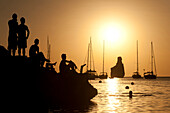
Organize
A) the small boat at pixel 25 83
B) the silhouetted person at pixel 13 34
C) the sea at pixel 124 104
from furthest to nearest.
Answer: the sea at pixel 124 104, the silhouetted person at pixel 13 34, the small boat at pixel 25 83

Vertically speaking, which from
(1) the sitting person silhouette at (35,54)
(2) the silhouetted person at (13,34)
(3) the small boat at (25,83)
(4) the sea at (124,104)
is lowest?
(4) the sea at (124,104)

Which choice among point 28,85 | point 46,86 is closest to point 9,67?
point 28,85

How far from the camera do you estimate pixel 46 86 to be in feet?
91.3

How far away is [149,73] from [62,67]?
148m

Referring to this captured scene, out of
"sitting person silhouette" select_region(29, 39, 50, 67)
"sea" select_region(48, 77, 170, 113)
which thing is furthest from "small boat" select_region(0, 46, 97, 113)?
"sea" select_region(48, 77, 170, 113)

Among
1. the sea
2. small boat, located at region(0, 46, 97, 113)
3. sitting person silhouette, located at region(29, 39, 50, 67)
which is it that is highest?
sitting person silhouette, located at region(29, 39, 50, 67)

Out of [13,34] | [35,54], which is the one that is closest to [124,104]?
[35,54]

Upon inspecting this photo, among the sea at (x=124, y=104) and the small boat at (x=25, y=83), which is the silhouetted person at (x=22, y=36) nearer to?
the small boat at (x=25, y=83)

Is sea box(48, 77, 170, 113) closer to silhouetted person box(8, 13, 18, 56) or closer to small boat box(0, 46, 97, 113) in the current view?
small boat box(0, 46, 97, 113)

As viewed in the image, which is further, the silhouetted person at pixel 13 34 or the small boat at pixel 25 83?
the silhouetted person at pixel 13 34

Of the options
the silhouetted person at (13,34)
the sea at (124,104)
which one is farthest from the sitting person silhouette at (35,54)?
the sea at (124,104)

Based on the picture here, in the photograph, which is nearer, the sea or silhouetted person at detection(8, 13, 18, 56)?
silhouetted person at detection(8, 13, 18, 56)

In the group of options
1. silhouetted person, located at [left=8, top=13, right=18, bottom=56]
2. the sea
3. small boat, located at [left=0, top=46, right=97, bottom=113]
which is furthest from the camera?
the sea

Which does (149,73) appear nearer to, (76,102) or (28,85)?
(76,102)
